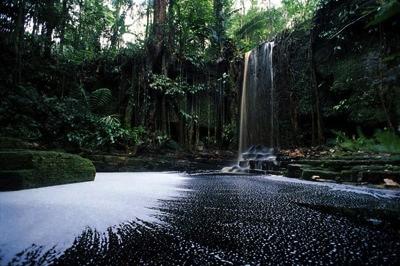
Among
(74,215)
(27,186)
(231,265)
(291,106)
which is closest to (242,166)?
(291,106)

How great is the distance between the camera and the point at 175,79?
32.1 feet

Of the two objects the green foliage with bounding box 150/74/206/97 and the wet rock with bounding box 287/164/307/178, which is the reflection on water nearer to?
the wet rock with bounding box 287/164/307/178

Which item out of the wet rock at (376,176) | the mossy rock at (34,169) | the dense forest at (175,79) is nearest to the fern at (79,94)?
the dense forest at (175,79)

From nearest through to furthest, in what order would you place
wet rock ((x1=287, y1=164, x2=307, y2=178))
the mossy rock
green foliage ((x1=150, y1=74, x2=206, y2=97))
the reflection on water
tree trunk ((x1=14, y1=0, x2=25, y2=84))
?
the reflection on water < the mossy rock < wet rock ((x1=287, y1=164, x2=307, y2=178)) < tree trunk ((x1=14, y1=0, x2=25, y2=84)) < green foliage ((x1=150, y1=74, x2=206, y2=97))

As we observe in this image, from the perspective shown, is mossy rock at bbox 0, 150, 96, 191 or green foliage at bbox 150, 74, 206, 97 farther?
green foliage at bbox 150, 74, 206, 97

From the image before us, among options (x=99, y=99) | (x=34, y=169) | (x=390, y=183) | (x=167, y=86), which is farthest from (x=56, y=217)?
(x=167, y=86)

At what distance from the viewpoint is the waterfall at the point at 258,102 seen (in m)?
9.38

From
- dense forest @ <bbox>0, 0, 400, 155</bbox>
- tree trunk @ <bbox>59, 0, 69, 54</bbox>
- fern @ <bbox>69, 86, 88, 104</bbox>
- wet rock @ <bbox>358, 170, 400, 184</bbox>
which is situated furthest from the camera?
tree trunk @ <bbox>59, 0, 69, 54</bbox>

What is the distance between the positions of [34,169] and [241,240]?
2.69m

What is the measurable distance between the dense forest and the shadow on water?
5851 mm

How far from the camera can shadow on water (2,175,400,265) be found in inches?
35.4

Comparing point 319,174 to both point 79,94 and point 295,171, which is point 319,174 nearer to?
point 295,171

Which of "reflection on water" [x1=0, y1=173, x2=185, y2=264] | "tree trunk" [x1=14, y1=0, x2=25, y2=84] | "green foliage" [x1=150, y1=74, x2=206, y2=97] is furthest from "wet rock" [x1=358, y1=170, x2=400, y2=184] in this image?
"tree trunk" [x1=14, y1=0, x2=25, y2=84]

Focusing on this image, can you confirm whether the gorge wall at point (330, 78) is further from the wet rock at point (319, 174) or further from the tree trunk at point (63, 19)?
the tree trunk at point (63, 19)
